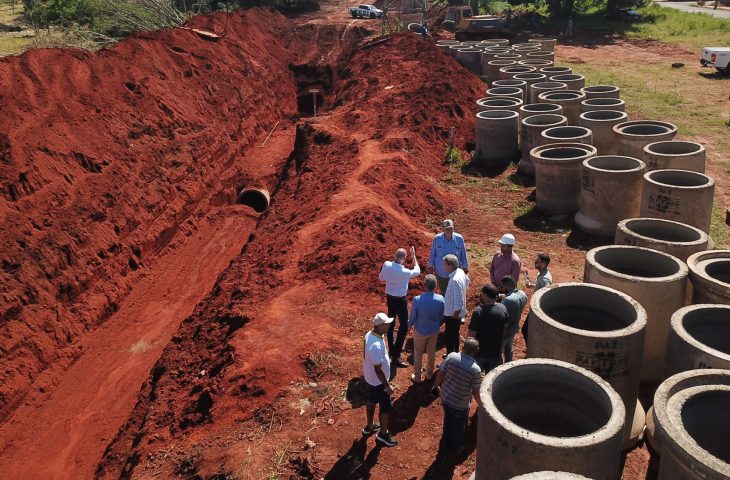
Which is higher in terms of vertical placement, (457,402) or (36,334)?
(457,402)

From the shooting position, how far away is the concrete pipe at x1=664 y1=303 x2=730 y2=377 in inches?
247

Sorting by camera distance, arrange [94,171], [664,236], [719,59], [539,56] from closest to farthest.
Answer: [664,236] → [94,171] → [539,56] → [719,59]

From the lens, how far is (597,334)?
6.25m

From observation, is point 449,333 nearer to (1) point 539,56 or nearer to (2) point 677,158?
(2) point 677,158

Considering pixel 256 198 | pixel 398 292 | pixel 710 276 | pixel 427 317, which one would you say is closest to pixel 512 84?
pixel 256 198

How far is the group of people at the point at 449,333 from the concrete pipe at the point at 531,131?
8031 millimetres

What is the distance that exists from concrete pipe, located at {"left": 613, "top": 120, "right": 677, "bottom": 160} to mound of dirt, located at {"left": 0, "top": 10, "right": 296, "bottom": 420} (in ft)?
37.5

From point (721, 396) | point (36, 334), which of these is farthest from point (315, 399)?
point (36, 334)

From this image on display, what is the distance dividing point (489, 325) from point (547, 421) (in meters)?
1.33

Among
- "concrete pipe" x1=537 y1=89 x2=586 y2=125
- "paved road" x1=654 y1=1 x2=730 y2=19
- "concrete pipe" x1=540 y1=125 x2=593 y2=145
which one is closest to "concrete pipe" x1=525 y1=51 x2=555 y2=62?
"concrete pipe" x1=537 y1=89 x2=586 y2=125

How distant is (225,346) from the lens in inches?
374

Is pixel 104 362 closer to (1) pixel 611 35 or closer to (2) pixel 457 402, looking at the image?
(2) pixel 457 402

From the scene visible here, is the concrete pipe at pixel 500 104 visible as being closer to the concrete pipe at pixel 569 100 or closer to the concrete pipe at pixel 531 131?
the concrete pipe at pixel 569 100

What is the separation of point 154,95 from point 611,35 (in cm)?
3116
